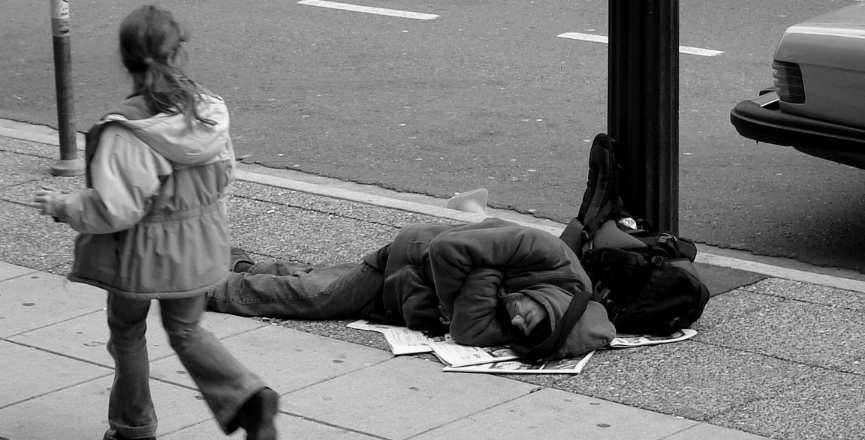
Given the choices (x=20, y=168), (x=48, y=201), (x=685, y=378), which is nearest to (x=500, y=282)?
(x=685, y=378)

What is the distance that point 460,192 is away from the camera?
7746mm

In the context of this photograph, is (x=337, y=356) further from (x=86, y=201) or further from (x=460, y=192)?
(x=460, y=192)

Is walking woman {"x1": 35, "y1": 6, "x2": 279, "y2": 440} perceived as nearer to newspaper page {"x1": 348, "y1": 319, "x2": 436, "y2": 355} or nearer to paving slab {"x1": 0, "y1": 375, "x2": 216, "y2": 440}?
paving slab {"x1": 0, "y1": 375, "x2": 216, "y2": 440}

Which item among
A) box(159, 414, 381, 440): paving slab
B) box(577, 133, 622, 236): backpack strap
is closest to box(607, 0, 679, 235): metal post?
box(577, 133, 622, 236): backpack strap

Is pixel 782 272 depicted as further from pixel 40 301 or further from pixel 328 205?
pixel 40 301

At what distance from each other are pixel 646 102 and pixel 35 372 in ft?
8.73

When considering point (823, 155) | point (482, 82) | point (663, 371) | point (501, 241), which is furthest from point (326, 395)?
point (482, 82)

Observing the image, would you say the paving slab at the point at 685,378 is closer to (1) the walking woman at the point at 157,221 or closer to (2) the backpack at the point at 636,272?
(2) the backpack at the point at 636,272

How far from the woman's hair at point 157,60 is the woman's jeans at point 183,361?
58cm

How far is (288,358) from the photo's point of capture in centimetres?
505

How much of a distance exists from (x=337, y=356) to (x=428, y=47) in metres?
6.79

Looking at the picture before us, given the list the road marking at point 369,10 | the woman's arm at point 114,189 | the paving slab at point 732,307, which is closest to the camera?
the woman's arm at point 114,189

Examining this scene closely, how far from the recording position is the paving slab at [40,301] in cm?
542

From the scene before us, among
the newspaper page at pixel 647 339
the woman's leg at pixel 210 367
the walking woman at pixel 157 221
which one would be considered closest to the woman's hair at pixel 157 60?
the walking woman at pixel 157 221
